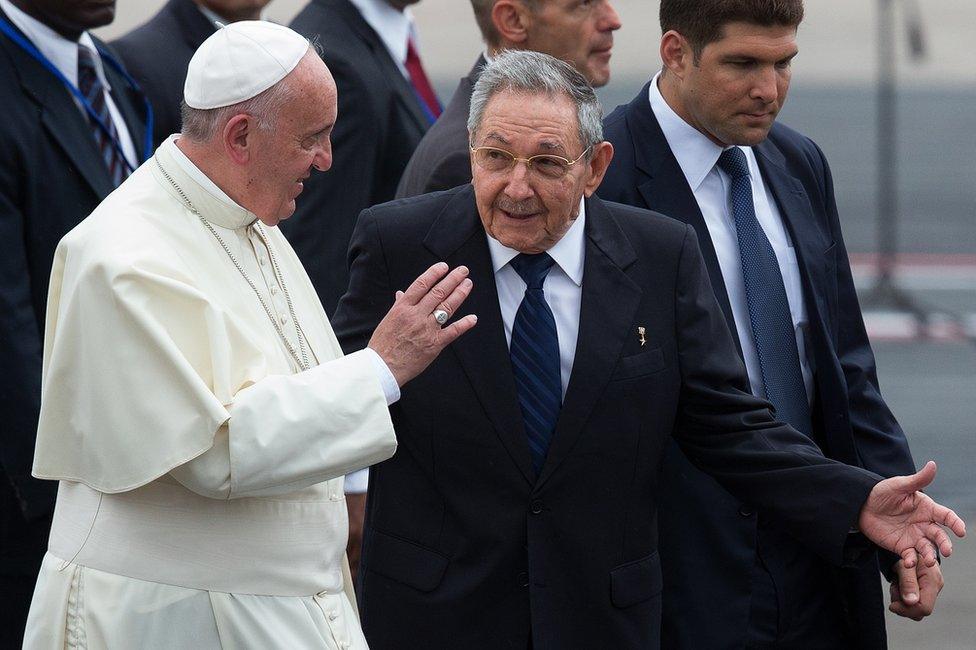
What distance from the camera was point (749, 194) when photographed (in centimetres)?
396

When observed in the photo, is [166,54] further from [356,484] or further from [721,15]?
[721,15]

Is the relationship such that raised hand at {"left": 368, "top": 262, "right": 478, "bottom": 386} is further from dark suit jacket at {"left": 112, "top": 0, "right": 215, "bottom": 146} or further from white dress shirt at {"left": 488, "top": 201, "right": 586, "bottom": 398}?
dark suit jacket at {"left": 112, "top": 0, "right": 215, "bottom": 146}

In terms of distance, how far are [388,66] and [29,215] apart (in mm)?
1283

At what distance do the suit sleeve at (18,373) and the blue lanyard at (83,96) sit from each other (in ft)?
1.48

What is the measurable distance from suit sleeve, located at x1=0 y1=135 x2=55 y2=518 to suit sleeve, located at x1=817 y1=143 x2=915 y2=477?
6.30 feet

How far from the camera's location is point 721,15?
3.87 metres

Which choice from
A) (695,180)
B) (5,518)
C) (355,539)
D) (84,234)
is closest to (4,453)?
(5,518)

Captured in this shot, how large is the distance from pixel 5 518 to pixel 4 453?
0.21 m

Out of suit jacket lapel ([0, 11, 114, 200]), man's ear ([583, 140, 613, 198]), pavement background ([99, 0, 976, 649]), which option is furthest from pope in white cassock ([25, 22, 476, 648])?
pavement background ([99, 0, 976, 649])

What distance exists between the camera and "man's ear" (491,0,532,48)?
186 inches

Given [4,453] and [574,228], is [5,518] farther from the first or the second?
[574,228]

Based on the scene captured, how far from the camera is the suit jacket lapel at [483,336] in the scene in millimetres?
3391

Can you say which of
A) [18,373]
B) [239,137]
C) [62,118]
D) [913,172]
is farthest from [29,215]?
[913,172]

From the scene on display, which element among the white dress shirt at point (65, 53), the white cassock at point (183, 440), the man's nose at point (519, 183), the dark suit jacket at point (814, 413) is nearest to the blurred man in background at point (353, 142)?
the white dress shirt at point (65, 53)
